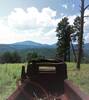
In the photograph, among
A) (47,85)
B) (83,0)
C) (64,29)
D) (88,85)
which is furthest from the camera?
(64,29)

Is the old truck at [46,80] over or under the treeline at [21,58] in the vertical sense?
under

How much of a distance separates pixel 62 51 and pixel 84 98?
57828 mm

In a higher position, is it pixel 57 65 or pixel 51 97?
pixel 57 65

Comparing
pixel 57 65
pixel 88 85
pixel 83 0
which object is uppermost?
pixel 83 0

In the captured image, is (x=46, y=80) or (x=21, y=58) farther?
(x=21, y=58)

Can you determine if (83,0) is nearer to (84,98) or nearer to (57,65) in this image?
(57,65)

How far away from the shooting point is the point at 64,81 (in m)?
7.09

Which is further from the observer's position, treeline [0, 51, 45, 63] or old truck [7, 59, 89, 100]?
treeline [0, 51, 45, 63]

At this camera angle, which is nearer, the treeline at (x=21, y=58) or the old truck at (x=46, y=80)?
the old truck at (x=46, y=80)

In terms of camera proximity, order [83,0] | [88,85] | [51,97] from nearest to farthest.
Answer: [51,97]
[88,85]
[83,0]

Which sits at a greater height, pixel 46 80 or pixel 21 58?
pixel 21 58

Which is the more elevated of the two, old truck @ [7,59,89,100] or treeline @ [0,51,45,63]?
treeline @ [0,51,45,63]

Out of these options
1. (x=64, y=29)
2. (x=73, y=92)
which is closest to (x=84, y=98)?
(x=73, y=92)

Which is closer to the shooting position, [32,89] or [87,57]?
[32,89]
